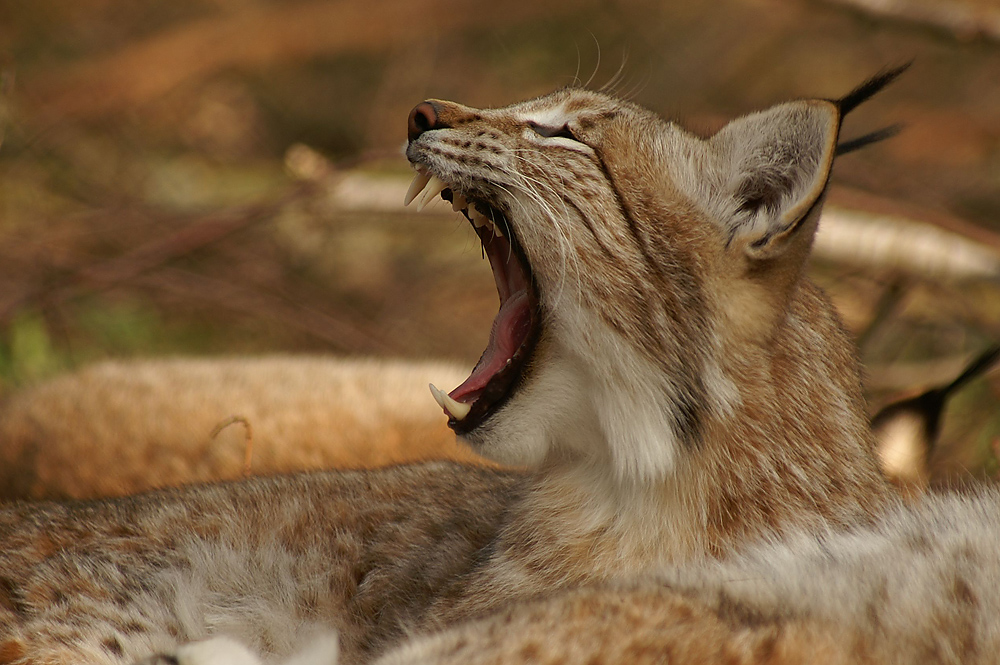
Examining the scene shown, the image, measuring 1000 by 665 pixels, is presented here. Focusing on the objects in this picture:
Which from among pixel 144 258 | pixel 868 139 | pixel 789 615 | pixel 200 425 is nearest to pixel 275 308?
pixel 144 258

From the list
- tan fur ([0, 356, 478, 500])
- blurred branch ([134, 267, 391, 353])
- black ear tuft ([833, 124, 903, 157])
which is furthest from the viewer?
blurred branch ([134, 267, 391, 353])

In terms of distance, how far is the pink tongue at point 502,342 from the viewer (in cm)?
300

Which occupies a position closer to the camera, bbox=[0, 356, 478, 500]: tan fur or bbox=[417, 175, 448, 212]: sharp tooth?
bbox=[417, 175, 448, 212]: sharp tooth

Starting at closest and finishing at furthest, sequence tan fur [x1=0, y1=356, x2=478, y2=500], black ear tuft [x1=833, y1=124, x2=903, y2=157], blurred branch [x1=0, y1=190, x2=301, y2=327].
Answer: black ear tuft [x1=833, y1=124, x2=903, y2=157]
tan fur [x1=0, y1=356, x2=478, y2=500]
blurred branch [x1=0, y1=190, x2=301, y2=327]

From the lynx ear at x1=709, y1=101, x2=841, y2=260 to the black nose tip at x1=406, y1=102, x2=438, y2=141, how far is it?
2.53 ft

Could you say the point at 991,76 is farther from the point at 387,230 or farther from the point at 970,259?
the point at 387,230

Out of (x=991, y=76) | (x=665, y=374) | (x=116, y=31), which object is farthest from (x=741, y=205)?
(x=116, y=31)

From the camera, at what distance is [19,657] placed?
274 cm

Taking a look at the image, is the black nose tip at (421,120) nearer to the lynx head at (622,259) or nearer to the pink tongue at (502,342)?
the lynx head at (622,259)

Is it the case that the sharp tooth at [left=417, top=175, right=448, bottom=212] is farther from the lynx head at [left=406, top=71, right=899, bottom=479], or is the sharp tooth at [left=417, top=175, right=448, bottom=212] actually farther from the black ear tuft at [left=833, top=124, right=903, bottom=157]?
the black ear tuft at [left=833, top=124, right=903, bottom=157]

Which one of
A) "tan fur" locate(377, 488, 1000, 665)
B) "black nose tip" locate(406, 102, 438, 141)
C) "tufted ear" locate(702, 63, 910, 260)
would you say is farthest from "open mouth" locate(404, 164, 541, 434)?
"tan fur" locate(377, 488, 1000, 665)

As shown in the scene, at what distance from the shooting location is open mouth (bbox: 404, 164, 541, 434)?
9.68 ft

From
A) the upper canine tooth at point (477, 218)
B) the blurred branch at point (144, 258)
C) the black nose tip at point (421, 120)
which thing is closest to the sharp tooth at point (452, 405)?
the upper canine tooth at point (477, 218)

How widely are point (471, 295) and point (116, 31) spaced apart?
4688mm
